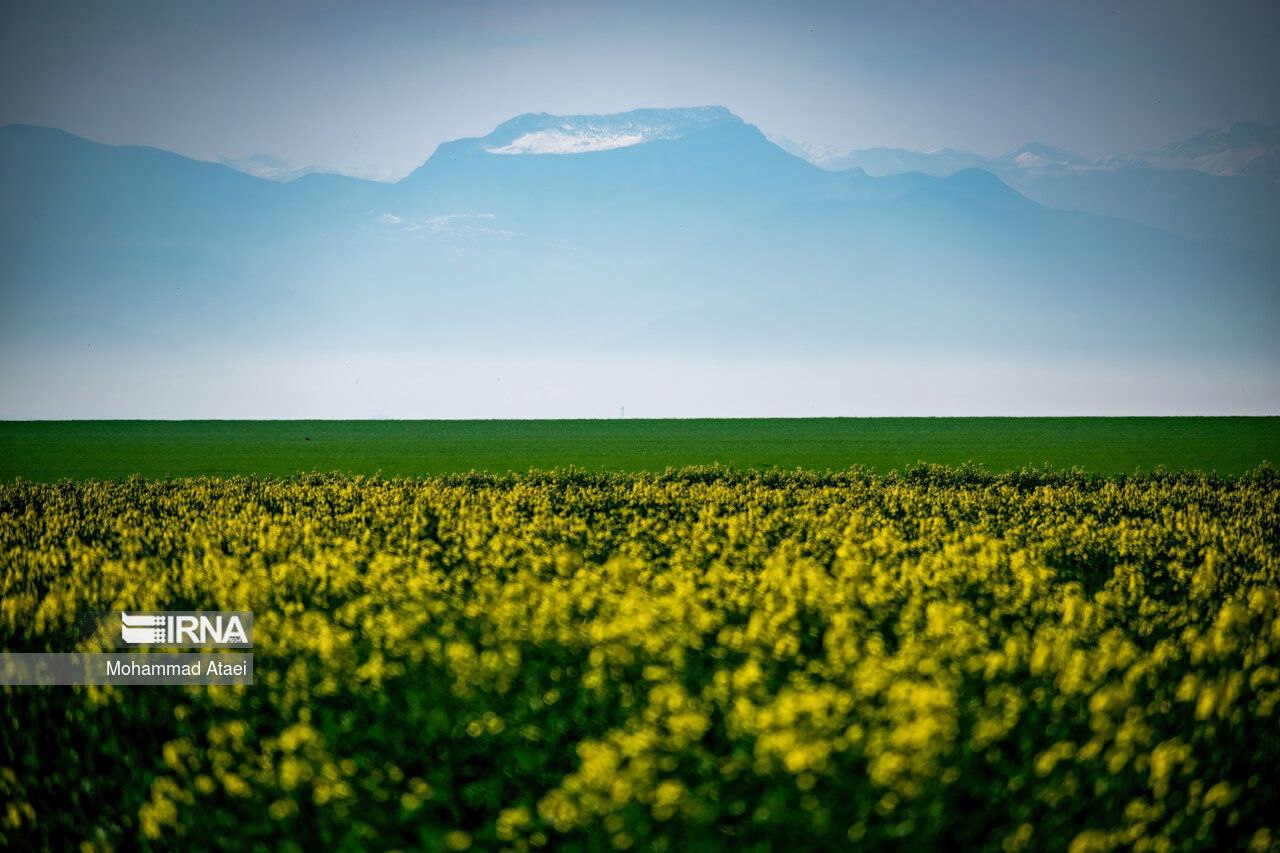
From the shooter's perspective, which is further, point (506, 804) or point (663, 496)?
point (663, 496)

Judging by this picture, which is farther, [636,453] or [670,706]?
[636,453]

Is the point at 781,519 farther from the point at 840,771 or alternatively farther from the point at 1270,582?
the point at 840,771

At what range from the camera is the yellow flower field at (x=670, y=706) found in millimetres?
5098

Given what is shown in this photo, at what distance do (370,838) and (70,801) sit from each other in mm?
2770

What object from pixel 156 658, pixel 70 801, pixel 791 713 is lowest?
pixel 70 801

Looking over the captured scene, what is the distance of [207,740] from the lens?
7.25m

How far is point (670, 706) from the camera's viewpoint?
5.57 meters

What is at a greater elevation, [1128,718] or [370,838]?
[1128,718]

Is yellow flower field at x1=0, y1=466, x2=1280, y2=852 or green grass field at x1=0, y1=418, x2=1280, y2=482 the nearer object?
yellow flower field at x1=0, y1=466, x2=1280, y2=852

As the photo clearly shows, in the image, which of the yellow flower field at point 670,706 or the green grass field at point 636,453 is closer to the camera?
the yellow flower field at point 670,706

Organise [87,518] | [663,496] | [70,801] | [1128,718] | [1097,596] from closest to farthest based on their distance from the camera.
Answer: [1128,718] < [70,801] < [1097,596] < [87,518] < [663,496]

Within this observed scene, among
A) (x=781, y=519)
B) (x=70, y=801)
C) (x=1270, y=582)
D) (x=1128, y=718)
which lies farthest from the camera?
(x=781, y=519)

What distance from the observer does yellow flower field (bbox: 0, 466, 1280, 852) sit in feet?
16.7

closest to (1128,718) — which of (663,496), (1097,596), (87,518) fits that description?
(1097,596)
